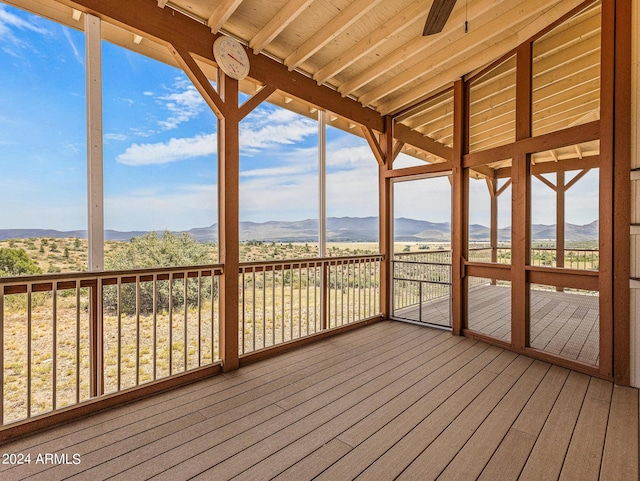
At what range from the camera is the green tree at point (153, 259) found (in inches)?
101

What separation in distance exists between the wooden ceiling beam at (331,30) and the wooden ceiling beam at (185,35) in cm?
20

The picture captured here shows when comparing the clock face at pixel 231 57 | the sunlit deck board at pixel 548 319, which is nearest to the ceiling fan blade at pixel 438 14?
the clock face at pixel 231 57

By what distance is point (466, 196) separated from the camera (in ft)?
13.3

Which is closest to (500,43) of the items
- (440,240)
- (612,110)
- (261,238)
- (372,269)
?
(612,110)

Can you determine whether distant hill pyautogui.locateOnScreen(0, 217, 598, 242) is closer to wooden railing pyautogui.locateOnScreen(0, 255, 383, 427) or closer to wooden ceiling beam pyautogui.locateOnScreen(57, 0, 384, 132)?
wooden railing pyautogui.locateOnScreen(0, 255, 383, 427)

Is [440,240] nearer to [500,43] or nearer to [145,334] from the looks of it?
[500,43]

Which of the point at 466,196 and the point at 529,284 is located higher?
the point at 466,196

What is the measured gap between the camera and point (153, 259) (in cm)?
272

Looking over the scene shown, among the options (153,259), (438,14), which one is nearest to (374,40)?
(438,14)

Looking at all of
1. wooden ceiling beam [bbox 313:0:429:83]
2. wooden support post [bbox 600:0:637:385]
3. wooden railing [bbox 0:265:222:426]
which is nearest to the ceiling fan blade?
wooden ceiling beam [bbox 313:0:429:83]

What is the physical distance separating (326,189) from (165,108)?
213cm

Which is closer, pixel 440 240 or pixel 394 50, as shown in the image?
pixel 394 50

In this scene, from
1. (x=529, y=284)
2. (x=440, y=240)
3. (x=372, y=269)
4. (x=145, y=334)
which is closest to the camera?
(x=145, y=334)

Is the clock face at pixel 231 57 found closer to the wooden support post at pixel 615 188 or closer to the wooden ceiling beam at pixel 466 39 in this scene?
the wooden ceiling beam at pixel 466 39
